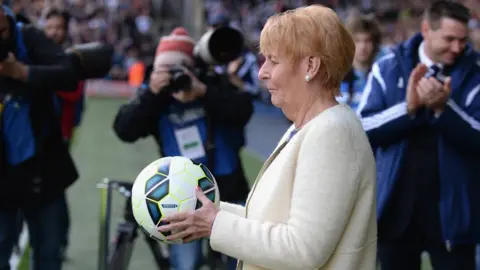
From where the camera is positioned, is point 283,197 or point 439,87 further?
point 439,87

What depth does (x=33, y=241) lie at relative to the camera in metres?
4.42

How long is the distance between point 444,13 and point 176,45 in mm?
1538

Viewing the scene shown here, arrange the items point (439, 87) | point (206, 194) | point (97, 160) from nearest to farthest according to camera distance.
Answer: point (206, 194)
point (439, 87)
point (97, 160)

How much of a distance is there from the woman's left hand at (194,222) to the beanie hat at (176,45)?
2.16 m

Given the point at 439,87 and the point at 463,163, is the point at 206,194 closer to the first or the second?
the point at 439,87

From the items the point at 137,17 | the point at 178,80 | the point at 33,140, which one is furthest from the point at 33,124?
the point at 137,17

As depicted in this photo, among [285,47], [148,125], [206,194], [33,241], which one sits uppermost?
[285,47]

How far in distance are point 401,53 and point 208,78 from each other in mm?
1227

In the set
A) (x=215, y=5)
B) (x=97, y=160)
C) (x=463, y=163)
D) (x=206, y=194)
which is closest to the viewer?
(x=206, y=194)

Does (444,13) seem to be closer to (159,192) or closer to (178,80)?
(178,80)

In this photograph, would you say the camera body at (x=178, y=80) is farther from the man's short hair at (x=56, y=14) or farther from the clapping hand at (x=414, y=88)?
the man's short hair at (x=56, y=14)

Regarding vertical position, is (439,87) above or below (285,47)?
below

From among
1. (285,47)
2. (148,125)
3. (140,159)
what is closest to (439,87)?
(285,47)

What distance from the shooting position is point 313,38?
230 cm
